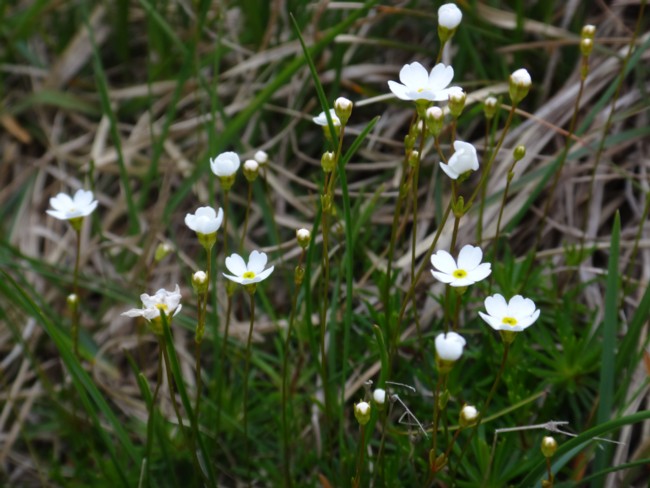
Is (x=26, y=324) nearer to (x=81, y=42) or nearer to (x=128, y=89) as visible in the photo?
(x=128, y=89)

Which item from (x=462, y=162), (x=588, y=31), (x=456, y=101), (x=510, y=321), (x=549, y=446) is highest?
(x=588, y=31)

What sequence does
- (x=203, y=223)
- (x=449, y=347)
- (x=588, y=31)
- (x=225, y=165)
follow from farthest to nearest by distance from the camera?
(x=588, y=31)
(x=225, y=165)
(x=203, y=223)
(x=449, y=347)

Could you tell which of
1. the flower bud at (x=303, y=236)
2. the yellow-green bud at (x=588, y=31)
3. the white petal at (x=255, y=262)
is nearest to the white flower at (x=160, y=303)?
the white petal at (x=255, y=262)

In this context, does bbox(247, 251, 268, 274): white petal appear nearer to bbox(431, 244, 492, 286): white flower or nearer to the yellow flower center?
bbox(431, 244, 492, 286): white flower

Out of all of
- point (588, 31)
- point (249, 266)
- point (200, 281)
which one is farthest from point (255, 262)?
point (588, 31)

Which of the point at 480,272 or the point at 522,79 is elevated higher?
the point at 522,79

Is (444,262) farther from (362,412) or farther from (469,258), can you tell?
(362,412)

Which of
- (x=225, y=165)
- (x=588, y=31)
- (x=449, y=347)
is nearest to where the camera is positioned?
(x=449, y=347)

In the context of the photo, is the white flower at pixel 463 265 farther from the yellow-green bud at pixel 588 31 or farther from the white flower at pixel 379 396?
the yellow-green bud at pixel 588 31
